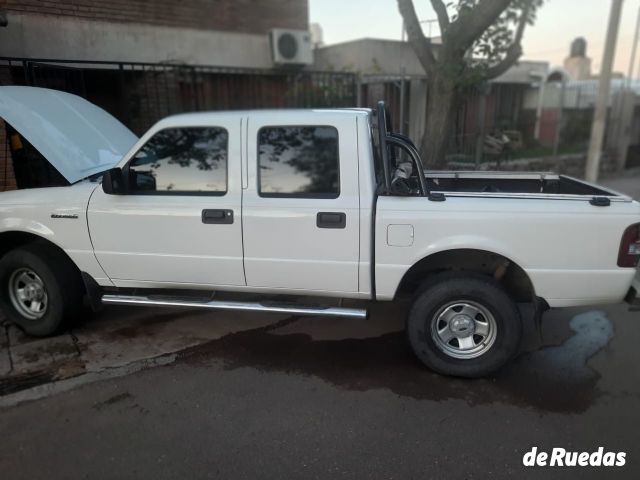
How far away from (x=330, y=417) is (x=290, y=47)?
857cm

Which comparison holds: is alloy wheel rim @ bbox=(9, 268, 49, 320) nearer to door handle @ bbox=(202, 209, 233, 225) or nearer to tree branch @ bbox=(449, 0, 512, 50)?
door handle @ bbox=(202, 209, 233, 225)

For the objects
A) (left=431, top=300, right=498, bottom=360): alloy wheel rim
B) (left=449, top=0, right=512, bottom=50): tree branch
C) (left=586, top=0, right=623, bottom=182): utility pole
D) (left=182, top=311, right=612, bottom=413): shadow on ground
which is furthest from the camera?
(left=586, top=0, right=623, bottom=182): utility pole

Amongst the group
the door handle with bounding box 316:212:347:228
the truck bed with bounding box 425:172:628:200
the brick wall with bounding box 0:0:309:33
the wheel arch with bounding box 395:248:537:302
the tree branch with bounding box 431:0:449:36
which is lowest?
the wheel arch with bounding box 395:248:537:302

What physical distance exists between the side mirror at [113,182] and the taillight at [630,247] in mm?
3633

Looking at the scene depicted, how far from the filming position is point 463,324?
3543 mm

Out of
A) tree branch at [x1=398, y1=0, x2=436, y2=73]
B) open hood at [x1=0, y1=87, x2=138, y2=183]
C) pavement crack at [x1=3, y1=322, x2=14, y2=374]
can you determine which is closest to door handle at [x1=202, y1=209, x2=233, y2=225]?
open hood at [x1=0, y1=87, x2=138, y2=183]

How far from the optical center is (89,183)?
4.05m

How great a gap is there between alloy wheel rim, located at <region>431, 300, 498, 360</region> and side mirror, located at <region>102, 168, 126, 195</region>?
260 centimetres

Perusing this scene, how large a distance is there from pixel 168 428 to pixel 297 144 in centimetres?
215

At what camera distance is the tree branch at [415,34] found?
727cm

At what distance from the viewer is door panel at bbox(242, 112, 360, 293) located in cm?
346

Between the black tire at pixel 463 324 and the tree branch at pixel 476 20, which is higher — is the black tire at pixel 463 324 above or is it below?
below

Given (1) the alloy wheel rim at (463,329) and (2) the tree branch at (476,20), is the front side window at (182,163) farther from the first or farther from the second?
(2) the tree branch at (476,20)

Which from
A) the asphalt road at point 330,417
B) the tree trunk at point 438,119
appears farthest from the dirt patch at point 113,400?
the tree trunk at point 438,119
